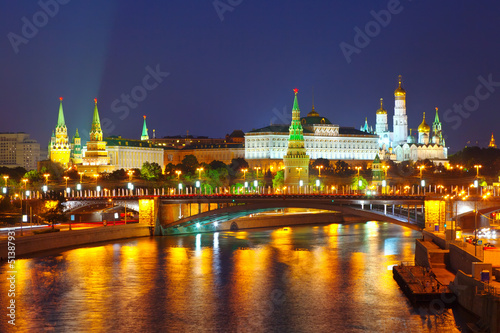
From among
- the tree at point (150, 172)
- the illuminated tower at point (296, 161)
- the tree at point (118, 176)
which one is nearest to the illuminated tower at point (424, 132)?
the illuminated tower at point (296, 161)

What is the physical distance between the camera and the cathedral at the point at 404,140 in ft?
615

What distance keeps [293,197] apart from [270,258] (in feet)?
47.9

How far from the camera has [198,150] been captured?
192 metres

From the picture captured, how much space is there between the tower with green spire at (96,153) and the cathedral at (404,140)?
61.6m

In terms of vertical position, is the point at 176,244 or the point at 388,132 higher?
the point at 388,132

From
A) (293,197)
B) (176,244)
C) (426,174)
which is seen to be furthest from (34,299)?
(426,174)

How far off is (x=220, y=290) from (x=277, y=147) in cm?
12977

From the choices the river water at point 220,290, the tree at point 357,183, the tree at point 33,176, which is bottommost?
the river water at point 220,290

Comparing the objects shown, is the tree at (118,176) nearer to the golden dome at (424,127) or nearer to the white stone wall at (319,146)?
the white stone wall at (319,146)

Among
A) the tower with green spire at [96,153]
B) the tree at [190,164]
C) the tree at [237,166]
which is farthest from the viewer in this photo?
the tower with green spire at [96,153]

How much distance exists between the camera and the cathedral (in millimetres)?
187375

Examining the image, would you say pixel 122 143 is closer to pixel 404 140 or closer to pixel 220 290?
pixel 404 140

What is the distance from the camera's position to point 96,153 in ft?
522

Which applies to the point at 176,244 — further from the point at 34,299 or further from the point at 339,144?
the point at 339,144
